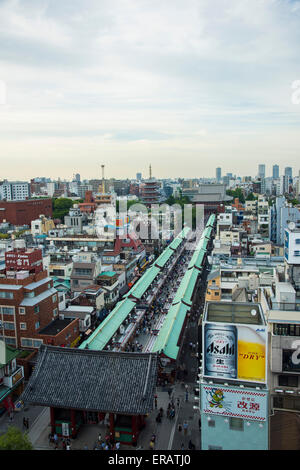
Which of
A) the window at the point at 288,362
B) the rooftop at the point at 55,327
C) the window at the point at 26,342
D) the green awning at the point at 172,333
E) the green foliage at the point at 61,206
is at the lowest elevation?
the green awning at the point at 172,333

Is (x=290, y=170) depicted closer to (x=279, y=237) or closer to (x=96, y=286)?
(x=279, y=237)

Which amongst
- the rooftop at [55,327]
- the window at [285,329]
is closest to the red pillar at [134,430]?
the window at [285,329]

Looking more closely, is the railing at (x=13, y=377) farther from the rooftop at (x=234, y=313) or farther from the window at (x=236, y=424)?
the window at (x=236, y=424)

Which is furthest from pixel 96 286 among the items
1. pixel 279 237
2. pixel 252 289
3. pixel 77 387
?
pixel 279 237

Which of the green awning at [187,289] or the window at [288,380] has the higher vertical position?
the window at [288,380]

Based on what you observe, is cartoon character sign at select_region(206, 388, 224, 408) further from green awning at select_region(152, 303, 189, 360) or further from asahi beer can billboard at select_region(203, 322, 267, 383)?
green awning at select_region(152, 303, 189, 360)

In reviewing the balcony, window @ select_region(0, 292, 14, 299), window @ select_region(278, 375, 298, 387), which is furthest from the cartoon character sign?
window @ select_region(0, 292, 14, 299)
